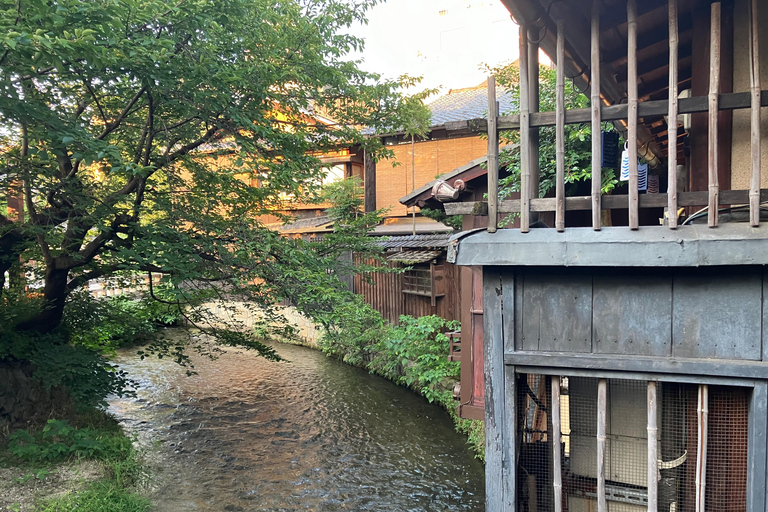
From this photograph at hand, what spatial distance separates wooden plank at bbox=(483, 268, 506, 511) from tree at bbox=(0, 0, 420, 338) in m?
3.72

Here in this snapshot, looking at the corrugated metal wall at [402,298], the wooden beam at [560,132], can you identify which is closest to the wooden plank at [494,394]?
the wooden beam at [560,132]

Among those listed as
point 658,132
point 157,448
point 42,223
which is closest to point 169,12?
point 42,223

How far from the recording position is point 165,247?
6887mm

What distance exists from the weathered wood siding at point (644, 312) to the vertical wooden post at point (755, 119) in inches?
15.7

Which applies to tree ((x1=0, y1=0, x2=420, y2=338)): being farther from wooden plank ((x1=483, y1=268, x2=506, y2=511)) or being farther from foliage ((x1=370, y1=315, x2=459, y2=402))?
wooden plank ((x1=483, y1=268, x2=506, y2=511))

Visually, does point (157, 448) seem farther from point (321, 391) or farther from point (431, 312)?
point (431, 312)

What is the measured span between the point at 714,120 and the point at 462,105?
649 inches

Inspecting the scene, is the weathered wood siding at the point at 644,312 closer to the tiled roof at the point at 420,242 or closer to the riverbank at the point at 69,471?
the riverbank at the point at 69,471

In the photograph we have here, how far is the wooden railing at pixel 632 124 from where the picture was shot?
3068 millimetres

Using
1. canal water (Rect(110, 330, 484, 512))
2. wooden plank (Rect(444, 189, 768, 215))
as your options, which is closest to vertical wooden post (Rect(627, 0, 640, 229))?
wooden plank (Rect(444, 189, 768, 215))

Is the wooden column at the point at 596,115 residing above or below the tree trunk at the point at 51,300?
above

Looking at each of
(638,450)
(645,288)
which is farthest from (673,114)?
(638,450)

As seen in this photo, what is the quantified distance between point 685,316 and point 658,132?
5.04 meters

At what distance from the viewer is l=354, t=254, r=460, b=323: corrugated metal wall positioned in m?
13.4
